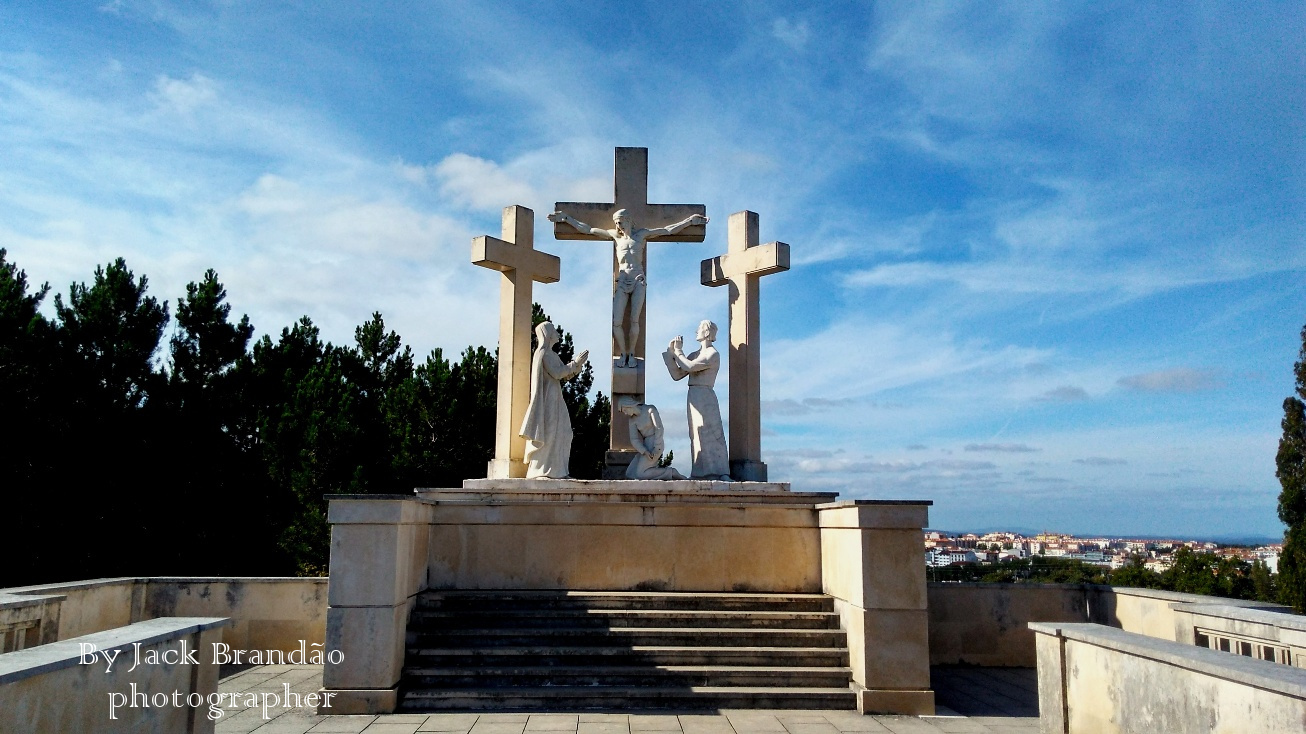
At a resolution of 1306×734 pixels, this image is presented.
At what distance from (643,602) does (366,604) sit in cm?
267

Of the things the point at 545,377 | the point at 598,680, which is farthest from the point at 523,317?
the point at 598,680

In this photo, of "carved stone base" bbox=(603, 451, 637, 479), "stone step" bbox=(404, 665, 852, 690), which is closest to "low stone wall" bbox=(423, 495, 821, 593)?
"stone step" bbox=(404, 665, 852, 690)

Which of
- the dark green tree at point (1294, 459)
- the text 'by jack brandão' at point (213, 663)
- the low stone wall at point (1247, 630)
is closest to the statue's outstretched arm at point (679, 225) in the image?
the text 'by jack brandão' at point (213, 663)

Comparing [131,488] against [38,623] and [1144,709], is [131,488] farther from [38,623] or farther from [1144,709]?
[1144,709]

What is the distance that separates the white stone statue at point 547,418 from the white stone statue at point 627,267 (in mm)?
1273

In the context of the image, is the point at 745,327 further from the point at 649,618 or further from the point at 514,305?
the point at 649,618

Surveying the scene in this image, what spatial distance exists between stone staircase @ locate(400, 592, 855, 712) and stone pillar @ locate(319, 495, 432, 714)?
0.35m

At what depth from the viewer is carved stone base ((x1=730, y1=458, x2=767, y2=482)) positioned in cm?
1116

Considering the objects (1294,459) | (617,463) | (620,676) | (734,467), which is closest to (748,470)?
(734,467)

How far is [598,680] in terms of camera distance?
7523 millimetres

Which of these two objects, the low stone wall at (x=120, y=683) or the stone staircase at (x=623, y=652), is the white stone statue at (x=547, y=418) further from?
the low stone wall at (x=120, y=683)

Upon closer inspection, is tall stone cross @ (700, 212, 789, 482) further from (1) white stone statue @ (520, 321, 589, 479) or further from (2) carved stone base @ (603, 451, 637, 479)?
(1) white stone statue @ (520, 321, 589, 479)

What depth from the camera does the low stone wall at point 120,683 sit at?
3.80 m

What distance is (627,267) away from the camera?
11.9 m
